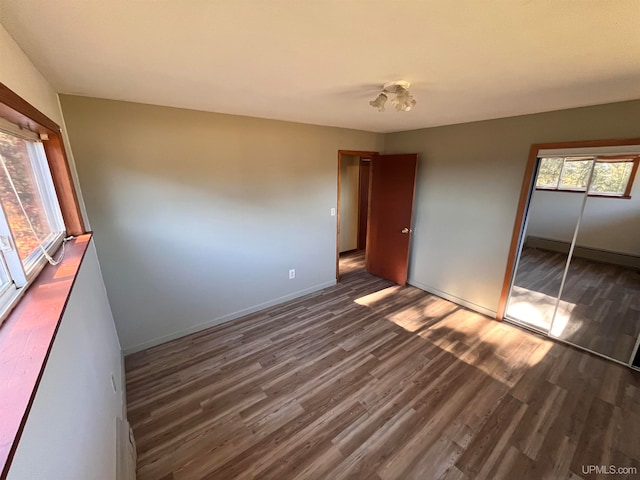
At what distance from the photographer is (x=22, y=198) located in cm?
125

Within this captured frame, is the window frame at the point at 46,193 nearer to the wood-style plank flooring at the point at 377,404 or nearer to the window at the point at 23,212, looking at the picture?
the window at the point at 23,212

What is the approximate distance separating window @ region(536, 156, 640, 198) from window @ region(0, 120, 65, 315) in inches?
152

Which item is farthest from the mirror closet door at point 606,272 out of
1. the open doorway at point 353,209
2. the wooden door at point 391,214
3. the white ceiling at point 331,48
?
the open doorway at point 353,209

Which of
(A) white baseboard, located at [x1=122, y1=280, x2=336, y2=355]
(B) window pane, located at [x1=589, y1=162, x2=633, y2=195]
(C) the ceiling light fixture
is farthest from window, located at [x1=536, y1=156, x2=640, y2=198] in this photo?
(A) white baseboard, located at [x1=122, y1=280, x2=336, y2=355]

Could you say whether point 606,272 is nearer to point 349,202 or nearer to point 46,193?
point 349,202

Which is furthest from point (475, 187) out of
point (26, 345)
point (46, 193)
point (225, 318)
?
point (46, 193)

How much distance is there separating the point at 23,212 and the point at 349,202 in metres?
4.60

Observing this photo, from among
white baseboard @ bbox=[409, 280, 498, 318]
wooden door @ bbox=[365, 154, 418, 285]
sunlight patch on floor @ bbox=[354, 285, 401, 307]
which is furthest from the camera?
wooden door @ bbox=[365, 154, 418, 285]

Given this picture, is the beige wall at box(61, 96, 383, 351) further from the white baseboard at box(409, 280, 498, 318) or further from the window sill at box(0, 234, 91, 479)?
the white baseboard at box(409, 280, 498, 318)

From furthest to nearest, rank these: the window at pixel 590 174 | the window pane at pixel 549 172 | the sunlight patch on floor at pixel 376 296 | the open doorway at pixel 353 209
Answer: the open doorway at pixel 353 209 → the sunlight patch on floor at pixel 376 296 → the window pane at pixel 549 172 → the window at pixel 590 174

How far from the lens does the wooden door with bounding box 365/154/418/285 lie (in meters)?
3.65

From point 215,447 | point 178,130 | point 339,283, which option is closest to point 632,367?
point 339,283

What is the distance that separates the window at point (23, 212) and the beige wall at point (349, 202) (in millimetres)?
4064

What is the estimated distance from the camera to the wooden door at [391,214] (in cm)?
365
